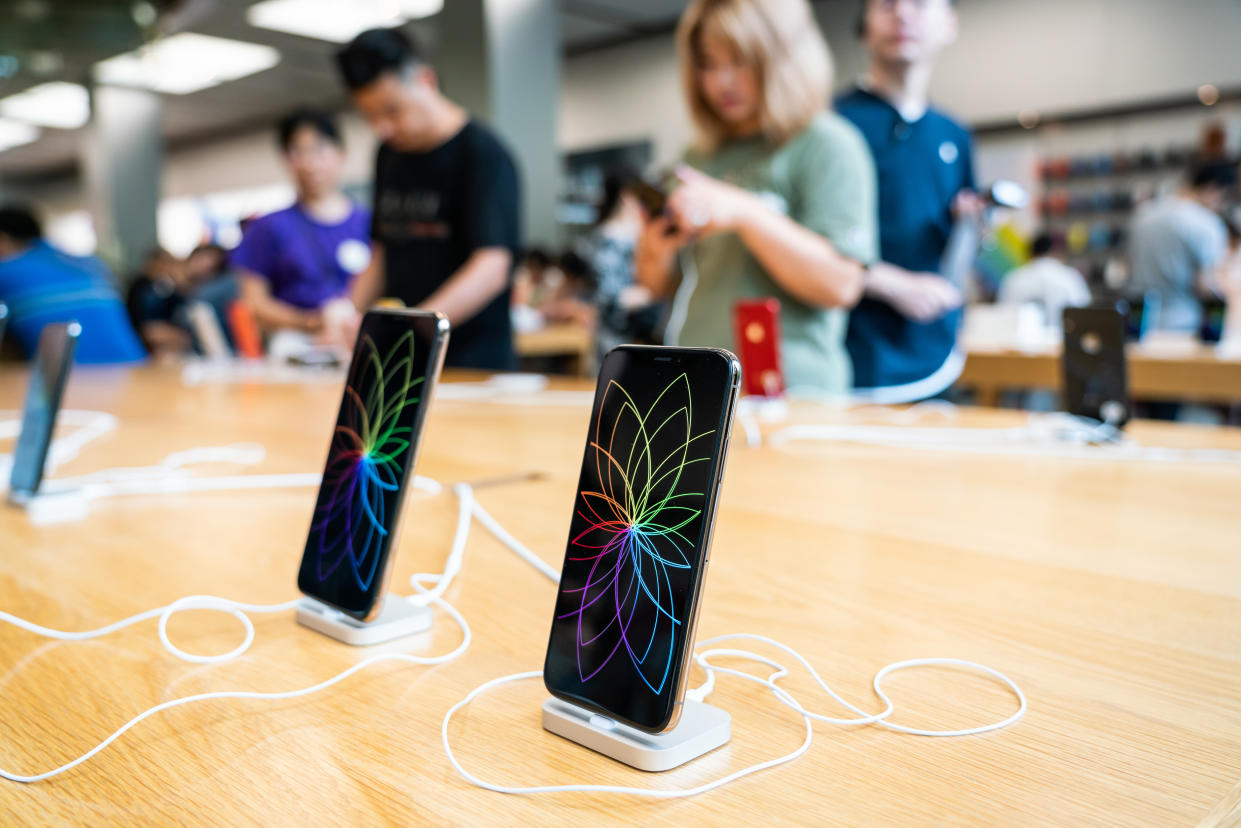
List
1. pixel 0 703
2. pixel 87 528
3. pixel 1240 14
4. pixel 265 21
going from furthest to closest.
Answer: pixel 265 21
pixel 1240 14
pixel 87 528
pixel 0 703

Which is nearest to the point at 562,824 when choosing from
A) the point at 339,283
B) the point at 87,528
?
the point at 87,528

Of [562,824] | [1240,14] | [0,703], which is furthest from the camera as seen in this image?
[1240,14]

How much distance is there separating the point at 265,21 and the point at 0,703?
6.83 meters

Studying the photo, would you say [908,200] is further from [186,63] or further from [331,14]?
[186,63]

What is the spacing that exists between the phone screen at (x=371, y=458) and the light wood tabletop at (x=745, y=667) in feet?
0.14

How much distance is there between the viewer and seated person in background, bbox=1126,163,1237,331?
13.8 feet

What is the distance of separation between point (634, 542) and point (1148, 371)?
8.98 feet

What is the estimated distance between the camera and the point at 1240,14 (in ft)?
16.4

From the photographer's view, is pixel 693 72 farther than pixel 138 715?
Yes

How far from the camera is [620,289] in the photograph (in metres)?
3.69

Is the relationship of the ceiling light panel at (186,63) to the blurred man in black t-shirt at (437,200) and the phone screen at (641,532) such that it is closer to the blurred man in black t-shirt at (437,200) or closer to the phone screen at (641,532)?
the blurred man in black t-shirt at (437,200)

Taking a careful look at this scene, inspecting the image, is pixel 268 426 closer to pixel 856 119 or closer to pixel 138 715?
pixel 138 715

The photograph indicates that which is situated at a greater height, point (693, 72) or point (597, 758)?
point (693, 72)

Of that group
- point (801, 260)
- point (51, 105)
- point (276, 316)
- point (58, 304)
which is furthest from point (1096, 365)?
point (51, 105)
